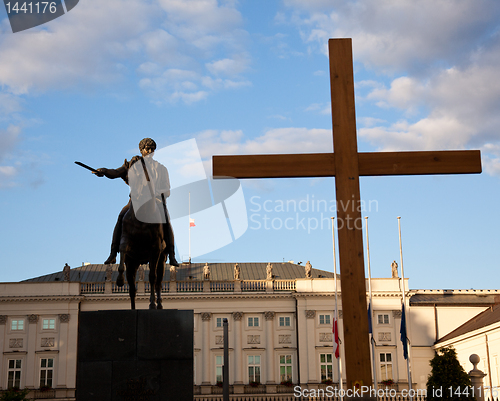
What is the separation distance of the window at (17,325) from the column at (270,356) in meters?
22.3

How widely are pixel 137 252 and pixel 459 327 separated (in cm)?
5381

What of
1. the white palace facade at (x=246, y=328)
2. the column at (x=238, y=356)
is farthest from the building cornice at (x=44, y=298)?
the column at (x=238, y=356)

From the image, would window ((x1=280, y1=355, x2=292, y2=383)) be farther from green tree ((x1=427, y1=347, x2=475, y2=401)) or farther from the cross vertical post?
the cross vertical post

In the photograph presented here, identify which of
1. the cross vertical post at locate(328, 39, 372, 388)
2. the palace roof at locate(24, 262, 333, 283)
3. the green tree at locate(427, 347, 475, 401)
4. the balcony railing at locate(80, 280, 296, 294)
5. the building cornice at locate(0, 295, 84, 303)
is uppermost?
the palace roof at locate(24, 262, 333, 283)

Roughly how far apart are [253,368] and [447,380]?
30.8 metres

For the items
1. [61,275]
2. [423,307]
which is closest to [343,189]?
[423,307]

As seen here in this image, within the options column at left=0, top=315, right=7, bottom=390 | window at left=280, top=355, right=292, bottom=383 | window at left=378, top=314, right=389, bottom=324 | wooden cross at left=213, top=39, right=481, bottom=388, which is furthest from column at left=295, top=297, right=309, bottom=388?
wooden cross at left=213, top=39, right=481, bottom=388

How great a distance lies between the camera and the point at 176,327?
10.7m

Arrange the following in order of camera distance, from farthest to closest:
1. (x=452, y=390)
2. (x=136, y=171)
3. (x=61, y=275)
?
1. (x=61, y=275)
2. (x=452, y=390)
3. (x=136, y=171)

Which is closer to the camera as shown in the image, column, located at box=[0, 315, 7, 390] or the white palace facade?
column, located at box=[0, 315, 7, 390]

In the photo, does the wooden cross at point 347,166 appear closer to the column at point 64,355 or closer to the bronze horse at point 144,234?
the bronze horse at point 144,234

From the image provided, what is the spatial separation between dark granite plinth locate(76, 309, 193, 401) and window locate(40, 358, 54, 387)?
4957 cm

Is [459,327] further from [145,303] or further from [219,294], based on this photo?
[145,303]

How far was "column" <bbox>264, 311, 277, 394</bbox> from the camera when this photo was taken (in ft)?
185
